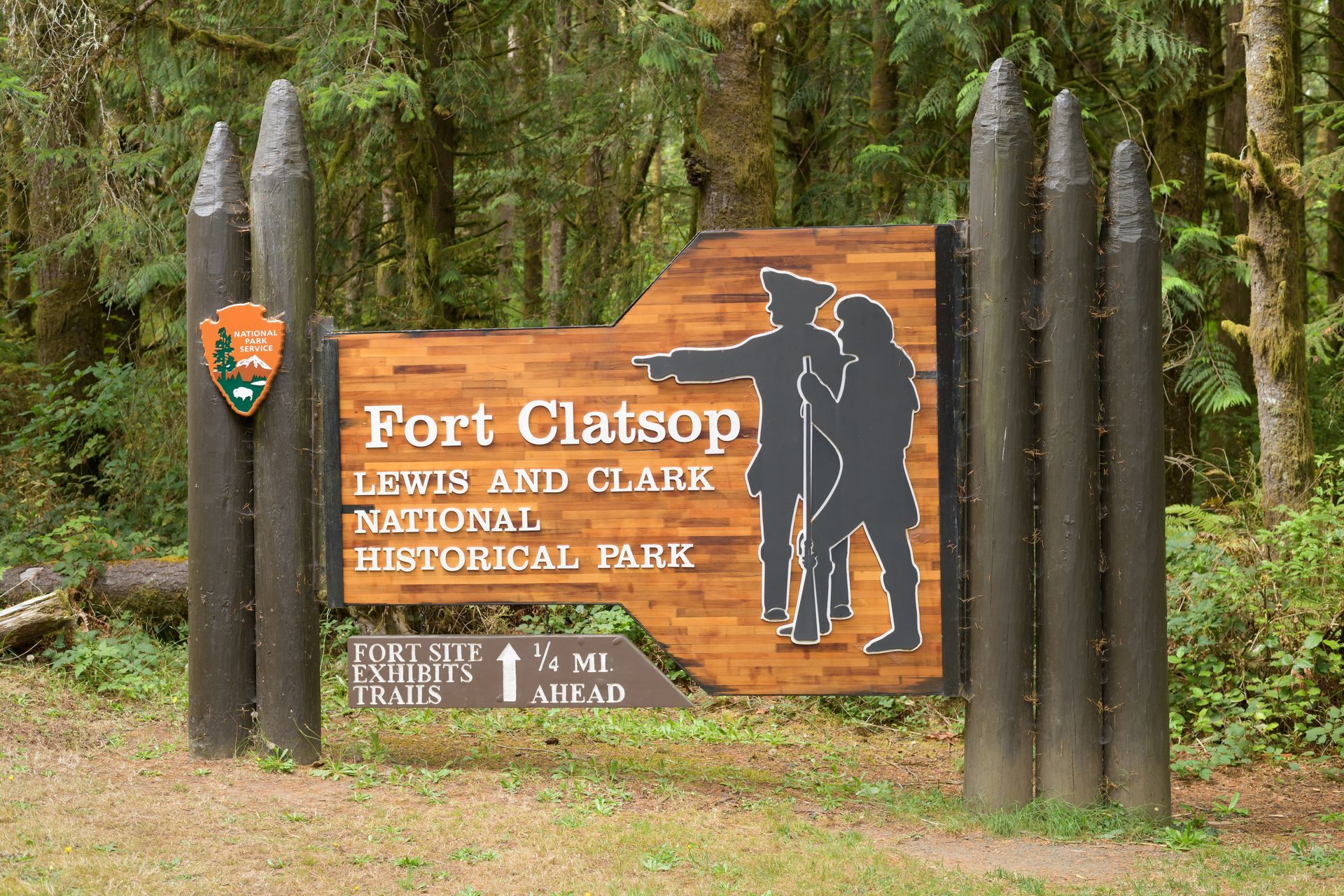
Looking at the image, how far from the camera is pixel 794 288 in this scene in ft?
20.5

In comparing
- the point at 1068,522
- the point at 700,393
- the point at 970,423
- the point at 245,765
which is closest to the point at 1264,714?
the point at 1068,522

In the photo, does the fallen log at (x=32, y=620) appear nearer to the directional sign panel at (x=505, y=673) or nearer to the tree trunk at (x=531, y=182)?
the directional sign panel at (x=505, y=673)

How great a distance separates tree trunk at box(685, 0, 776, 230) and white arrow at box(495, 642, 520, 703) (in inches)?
197

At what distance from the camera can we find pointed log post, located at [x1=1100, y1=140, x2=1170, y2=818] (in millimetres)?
5957

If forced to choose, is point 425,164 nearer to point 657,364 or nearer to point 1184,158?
point 657,364

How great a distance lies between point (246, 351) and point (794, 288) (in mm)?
3084

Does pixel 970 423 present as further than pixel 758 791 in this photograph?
No

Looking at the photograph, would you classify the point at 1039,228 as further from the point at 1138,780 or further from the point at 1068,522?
the point at 1138,780

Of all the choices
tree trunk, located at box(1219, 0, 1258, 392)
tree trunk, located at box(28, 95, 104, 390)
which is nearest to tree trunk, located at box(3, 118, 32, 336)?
tree trunk, located at box(28, 95, 104, 390)

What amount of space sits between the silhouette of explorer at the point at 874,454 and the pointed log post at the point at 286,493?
2.73 m

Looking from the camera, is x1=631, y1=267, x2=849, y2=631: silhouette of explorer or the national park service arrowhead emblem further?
the national park service arrowhead emblem

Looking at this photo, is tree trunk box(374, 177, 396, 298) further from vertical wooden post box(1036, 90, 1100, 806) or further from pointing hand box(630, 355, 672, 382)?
vertical wooden post box(1036, 90, 1100, 806)

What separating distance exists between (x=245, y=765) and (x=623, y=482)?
2630mm

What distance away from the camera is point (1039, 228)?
6113 millimetres
